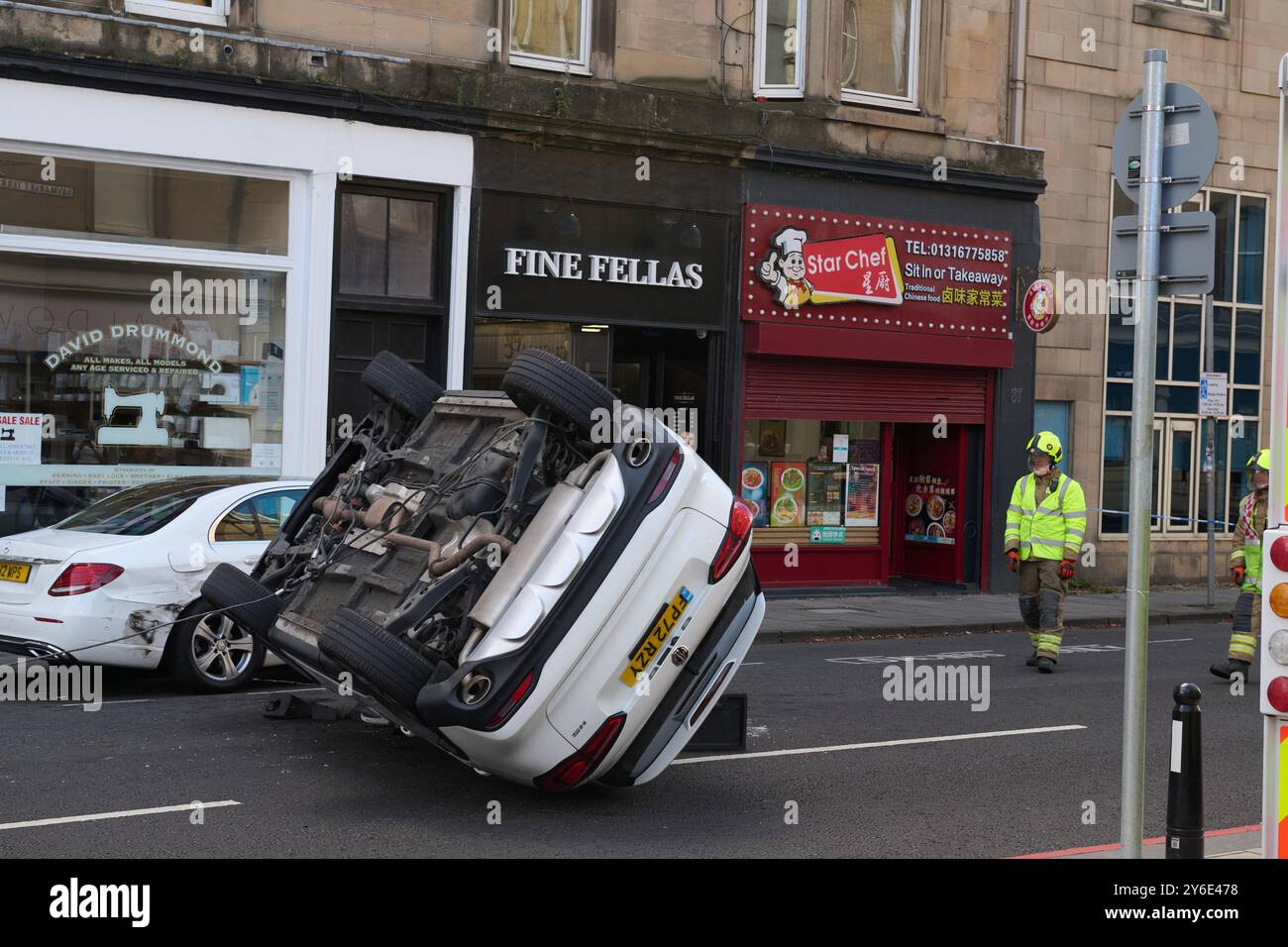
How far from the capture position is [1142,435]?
6.00m

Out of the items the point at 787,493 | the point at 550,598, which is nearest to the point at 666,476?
the point at 550,598

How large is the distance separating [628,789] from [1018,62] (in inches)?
593

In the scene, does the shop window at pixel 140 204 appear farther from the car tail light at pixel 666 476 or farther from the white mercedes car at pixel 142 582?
the car tail light at pixel 666 476

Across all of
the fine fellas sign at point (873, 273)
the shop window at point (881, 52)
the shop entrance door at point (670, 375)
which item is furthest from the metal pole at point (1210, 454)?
the shop entrance door at point (670, 375)

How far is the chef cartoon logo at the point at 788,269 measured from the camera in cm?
1848

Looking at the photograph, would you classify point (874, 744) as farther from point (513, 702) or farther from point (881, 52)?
point (881, 52)

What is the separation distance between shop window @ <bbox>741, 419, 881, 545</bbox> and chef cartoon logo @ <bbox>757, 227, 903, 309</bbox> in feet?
5.22

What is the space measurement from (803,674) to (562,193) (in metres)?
6.73

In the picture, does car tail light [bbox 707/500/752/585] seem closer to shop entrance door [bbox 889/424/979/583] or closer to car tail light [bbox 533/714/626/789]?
car tail light [bbox 533/714/626/789]

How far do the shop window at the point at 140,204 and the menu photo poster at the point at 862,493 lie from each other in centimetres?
775

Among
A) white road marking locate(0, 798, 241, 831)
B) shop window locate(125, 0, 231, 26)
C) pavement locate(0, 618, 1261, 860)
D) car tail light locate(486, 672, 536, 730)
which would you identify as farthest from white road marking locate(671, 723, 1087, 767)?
shop window locate(125, 0, 231, 26)

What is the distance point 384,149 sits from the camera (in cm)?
1622

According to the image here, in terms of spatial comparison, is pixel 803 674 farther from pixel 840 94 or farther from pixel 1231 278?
pixel 1231 278

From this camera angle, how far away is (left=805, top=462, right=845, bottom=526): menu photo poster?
64.3 feet
